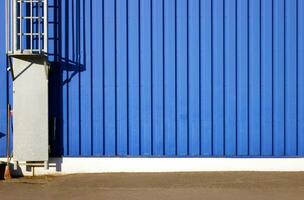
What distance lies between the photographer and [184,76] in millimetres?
12641

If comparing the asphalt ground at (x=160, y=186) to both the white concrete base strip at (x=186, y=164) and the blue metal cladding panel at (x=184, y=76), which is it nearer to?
the white concrete base strip at (x=186, y=164)

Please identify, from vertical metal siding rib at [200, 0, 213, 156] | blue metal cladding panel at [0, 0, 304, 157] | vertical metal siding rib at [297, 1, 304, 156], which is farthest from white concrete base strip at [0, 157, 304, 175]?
vertical metal siding rib at [297, 1, 304, 156]

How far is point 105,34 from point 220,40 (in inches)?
94.0

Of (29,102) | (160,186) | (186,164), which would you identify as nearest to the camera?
(160,186)

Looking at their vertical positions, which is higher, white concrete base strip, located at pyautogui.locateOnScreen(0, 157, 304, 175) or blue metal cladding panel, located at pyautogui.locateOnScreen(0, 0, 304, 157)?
blue metal cladding panel, located at pyautogui.locateOnScreen(0, 0, 304, 157)

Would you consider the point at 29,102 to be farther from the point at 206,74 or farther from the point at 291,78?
the point at 291,78

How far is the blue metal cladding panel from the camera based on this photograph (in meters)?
12.6

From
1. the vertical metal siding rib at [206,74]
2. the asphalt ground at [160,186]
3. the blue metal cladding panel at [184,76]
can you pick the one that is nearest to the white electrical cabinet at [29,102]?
the blue metal cladding panel at [184,76]

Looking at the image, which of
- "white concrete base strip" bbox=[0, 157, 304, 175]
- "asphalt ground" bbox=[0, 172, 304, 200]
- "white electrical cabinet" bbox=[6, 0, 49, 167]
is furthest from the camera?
"white concrete base strip" bbox=[0, 157, 304, 175]

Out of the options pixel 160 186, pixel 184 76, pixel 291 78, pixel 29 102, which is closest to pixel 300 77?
pixel 291 78

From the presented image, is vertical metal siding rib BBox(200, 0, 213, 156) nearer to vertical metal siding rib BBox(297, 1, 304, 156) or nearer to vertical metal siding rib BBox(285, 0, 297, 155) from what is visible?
vertical metal siding rib BBox(285, 0, 297, 155)

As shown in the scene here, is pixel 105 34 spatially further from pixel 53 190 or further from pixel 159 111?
pixel 53 190

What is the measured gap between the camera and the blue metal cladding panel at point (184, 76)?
12617 millimetres

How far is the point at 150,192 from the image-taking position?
35.1 ft
